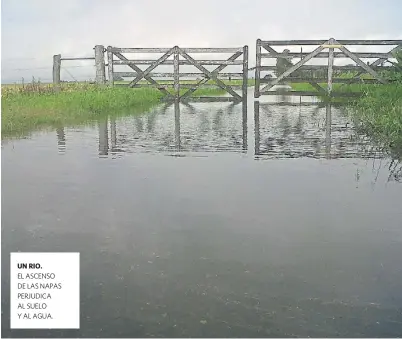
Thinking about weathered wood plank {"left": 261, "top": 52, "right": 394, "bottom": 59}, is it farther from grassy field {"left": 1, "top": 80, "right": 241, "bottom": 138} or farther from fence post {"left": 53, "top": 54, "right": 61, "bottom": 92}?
fence post {"left": 53, "top": 54, "right": 61, "bottom": 92}

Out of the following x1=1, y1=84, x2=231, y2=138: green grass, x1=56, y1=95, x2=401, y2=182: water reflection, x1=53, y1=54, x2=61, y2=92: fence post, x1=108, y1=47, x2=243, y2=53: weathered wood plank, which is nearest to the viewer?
x1=56, y1=95, x2=401, y2=182: water reflection

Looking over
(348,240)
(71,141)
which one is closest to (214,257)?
(348,240)

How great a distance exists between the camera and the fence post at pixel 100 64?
70.0ft

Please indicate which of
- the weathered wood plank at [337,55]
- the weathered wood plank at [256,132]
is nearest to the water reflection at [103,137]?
the weathered wood plank at [256,132]

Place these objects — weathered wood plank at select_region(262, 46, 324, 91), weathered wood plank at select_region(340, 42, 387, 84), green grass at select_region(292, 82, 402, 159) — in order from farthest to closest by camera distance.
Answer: weathered wood plank at select_region(262, 46, 324, 91) < weathered wood plank at select_region(340, 42, 387, 84) < green grass at select_region(292, 82, 402, 159)

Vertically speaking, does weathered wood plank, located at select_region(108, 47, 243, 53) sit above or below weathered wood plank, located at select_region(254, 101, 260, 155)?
above

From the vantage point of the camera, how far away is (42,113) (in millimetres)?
13375

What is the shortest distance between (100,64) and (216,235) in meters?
18.3

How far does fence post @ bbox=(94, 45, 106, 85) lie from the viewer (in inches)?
840

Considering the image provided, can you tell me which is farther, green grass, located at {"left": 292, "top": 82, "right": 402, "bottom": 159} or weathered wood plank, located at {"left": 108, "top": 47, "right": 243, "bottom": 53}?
weathered wood plank, located at {"left": 108, "top": 47, "right": 243, "bottom": 53}

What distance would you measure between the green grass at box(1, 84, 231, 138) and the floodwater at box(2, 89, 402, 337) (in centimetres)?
331

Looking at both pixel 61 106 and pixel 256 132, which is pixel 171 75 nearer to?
pixel 61 106

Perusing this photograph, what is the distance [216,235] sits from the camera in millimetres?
4551

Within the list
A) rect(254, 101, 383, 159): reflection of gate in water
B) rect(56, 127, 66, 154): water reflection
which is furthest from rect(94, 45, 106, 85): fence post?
rect(56, 127, 66, 154): water reflection
